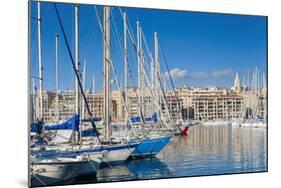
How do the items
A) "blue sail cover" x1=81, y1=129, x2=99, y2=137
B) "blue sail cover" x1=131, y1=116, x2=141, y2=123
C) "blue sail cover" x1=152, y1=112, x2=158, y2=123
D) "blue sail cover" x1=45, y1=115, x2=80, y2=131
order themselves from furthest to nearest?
"blue sail cover" x1=152, y1=112, x2=158, y2=123
"blue sail cover" x1=131, y1=116, x2=141, y2=123
"blue sail cover" x1=81, y1=129, x2=99, y2=137
"blue sail cover" x1=45, y1=115, x2=80, y2=131

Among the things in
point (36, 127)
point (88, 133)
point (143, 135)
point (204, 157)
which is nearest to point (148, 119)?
point (143, 135)

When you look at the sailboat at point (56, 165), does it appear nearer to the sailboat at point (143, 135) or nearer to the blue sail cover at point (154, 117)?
the sailboat at point (143, 135)

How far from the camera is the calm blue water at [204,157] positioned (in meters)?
6.43

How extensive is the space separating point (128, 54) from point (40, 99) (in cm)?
113

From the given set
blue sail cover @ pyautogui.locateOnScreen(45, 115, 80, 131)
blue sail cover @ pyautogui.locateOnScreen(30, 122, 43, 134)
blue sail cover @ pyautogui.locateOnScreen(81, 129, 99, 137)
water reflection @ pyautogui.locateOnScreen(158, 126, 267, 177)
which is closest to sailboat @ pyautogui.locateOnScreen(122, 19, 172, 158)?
water reflection @ pyautogui.locateOnScreen(158, 126, 267, 177)

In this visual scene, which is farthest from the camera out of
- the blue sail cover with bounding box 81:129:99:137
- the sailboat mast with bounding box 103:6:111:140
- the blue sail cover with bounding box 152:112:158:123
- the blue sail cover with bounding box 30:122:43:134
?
the blue sail cover with bounding box 152:112:158:123

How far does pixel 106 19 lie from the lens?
6.31 meters

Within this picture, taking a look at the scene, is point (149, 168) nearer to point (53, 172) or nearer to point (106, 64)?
point (53, 172)

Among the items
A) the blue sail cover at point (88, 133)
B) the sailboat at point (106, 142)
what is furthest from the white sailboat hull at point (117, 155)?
the blue sail cover at point (88, 133)

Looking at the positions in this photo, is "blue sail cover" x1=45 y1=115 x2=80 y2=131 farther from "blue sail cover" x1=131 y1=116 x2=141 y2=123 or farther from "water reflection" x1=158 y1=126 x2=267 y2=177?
"water reflection" x1=158 y1=126 x2=267 y2=177

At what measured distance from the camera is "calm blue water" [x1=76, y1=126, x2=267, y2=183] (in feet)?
21.1

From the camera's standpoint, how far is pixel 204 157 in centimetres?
675

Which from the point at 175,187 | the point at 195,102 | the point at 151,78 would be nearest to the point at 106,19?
the point at 151,78
